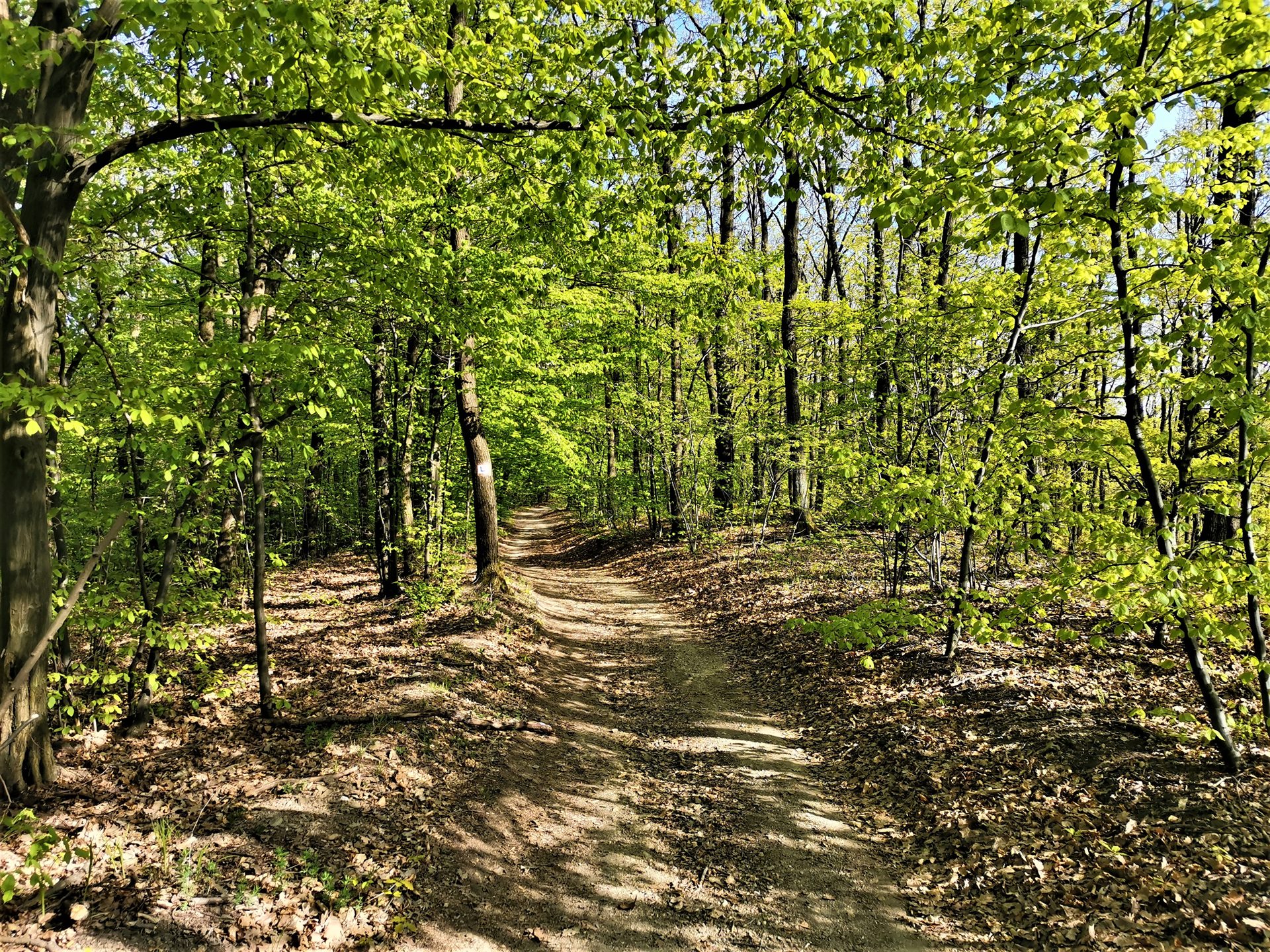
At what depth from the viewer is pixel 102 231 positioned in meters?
5.23

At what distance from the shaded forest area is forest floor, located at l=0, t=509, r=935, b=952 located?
319mm

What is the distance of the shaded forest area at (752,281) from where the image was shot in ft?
13.3

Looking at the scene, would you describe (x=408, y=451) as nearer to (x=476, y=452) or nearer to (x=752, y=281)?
(x=476, y=452)

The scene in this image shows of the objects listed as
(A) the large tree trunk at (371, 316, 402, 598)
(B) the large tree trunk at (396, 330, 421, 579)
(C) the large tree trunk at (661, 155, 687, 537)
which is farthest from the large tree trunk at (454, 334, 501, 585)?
(C) the large tree trunk at (661, 155, 687, 537)

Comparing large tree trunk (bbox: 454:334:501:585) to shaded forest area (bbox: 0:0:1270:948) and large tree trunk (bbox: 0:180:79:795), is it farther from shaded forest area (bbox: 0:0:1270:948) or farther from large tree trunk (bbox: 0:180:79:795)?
large tree trunk (bbox: 0:180:79:795)

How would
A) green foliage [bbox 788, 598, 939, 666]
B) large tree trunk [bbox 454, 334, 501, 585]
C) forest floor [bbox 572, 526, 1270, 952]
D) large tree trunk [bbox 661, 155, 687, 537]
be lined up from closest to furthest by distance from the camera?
forest floor [bbox 572, 526, 1270, 952] < green foliage [bbox 788, 598, 939, 666] < large tree trunk [bbox 454, 334, 501, 585] < large tree trunk [bbox 661, 155, 687, 537]

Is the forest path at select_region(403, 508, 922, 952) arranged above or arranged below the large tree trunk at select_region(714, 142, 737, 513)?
below

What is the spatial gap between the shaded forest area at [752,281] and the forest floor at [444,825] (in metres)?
0.32

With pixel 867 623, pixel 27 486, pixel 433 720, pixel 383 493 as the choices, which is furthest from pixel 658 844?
pixel 383 493

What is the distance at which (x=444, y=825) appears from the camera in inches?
207

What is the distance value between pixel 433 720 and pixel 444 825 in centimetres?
169

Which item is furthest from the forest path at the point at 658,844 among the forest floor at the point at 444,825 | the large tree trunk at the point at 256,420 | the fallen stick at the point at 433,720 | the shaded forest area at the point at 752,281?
the large tree trunk at the point at 256,420

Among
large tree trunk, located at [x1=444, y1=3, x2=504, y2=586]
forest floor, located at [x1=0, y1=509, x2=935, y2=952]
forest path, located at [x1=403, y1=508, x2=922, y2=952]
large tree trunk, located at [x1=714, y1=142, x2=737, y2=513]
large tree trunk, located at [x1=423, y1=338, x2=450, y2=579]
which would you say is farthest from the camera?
large tree trunk, located at [x1=714, y1=142, x2=737, y2=513]

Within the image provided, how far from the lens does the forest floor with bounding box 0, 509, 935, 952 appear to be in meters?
3.96
